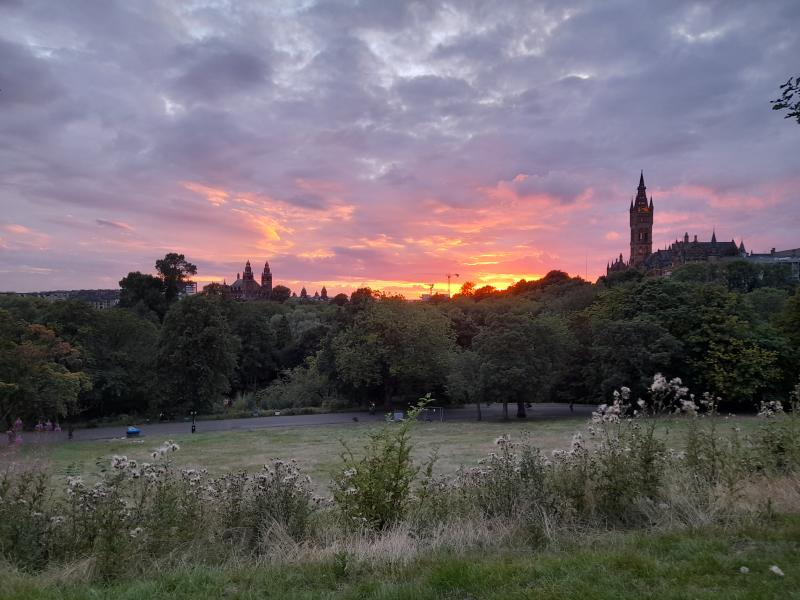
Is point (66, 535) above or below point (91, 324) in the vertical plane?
below

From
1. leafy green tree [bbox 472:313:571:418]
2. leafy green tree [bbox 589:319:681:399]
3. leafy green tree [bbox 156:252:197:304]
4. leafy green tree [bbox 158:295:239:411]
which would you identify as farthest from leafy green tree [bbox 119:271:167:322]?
leafy green tree [bbox 589:319:681:399]

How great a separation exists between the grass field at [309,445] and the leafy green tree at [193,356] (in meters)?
7.58

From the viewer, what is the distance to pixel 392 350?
40500 mm

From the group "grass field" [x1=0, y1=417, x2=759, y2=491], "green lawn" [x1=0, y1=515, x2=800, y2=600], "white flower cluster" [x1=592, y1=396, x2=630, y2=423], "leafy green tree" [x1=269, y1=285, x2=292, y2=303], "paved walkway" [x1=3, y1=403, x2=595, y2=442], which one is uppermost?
"leafy green tree" [x1=269, y1=285, x2=292, y2=303]

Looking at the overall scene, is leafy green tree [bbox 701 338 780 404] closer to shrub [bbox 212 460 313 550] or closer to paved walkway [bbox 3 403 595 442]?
paved walkway [bbox 3 403 595 442]

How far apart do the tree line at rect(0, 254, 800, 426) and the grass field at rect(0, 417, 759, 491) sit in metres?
3.26

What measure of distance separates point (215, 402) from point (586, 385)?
28047 mm

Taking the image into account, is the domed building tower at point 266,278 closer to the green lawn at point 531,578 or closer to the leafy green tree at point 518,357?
the leafy green tree at point 518,357

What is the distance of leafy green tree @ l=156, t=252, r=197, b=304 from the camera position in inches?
2763

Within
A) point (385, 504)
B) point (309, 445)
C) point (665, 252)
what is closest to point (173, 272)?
point (309, 445)

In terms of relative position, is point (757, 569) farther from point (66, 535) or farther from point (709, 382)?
point (709, 382)

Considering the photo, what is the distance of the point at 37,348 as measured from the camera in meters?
26.7

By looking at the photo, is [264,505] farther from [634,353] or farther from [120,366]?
[120,366]

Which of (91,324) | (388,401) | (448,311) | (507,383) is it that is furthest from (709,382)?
(91,324)
